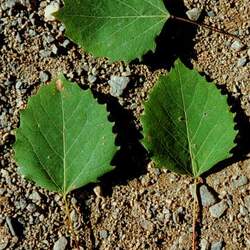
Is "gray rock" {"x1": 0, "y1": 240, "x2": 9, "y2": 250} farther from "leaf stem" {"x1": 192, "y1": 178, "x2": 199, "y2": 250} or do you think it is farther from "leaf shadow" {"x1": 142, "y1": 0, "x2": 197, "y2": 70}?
"leaf shadow" {"x1": 142, "y1": 0, "x2": 197, "y2": 70}

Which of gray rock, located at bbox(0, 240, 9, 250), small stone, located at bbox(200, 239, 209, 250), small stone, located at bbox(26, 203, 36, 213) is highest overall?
small stone, located at bbox(26, 203, 36, 213)

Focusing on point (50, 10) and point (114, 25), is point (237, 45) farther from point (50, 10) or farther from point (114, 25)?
point (50, 10)

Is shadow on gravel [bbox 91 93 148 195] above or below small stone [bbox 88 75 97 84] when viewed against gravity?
below

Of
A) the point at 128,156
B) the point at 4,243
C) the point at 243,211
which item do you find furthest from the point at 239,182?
the point at 4,243

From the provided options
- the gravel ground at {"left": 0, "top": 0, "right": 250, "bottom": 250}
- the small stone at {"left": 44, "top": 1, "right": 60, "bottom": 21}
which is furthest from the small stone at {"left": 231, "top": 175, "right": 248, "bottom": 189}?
the small stone at {"left": 44, "top": 1, "right": 60, "bottom": 21}

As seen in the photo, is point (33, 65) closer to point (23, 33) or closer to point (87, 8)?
point (23, 33)

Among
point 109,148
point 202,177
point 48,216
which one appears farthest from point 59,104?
point 202,177

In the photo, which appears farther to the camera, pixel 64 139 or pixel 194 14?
pixel 194 14
